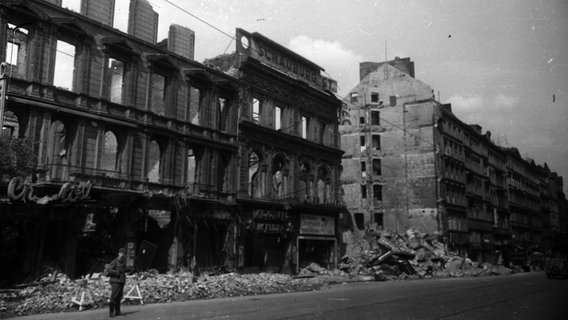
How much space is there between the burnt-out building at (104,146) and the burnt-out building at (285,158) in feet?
5.08

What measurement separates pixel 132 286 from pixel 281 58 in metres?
22.8

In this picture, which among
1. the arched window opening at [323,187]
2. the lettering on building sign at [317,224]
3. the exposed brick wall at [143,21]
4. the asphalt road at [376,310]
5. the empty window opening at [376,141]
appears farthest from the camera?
the empty window opening at [376,141]

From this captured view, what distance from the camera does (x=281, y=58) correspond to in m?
37.0

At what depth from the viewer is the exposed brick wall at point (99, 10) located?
24.1 meters

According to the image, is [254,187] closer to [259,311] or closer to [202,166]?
[202,166]

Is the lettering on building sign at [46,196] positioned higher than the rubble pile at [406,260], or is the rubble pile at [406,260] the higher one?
the lettering on building sign at [46,196]

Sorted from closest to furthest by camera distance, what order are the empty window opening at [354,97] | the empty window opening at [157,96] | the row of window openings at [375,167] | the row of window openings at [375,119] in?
the empty window opening at [157,96]
the row of window openings at [375,167]
the row of window openings at [375,119]
the empty window opening at [354,97]

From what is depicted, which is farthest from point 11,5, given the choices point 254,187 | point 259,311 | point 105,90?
point 254,187

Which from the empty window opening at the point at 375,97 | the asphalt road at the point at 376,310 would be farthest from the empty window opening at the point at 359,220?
the asphalt road at the point at 376,310

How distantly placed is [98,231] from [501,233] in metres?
62.9

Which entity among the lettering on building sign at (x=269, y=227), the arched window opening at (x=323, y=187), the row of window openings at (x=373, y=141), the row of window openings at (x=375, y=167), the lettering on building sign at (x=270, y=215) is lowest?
the lettering on building sign at (x=269, y=227)

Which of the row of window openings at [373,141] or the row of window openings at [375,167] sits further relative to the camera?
the row of window openings at [373,141]

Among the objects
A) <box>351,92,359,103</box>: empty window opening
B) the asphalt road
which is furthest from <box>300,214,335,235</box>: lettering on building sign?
<box>351,92,359,103</box>: empty window opening

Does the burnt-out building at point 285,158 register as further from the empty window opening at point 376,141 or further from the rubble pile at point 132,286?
the empty window opening at point 376,141
